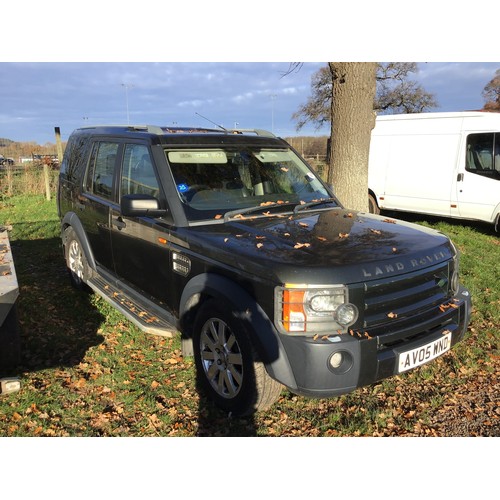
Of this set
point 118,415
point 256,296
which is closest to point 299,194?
point 256,296

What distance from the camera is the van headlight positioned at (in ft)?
8.85

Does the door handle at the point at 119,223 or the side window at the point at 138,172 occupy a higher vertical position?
the side window at the point at 138,172

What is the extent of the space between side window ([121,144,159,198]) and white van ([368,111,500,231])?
8130 millimetres

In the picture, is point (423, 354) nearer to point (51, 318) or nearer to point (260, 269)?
point (260, 269)

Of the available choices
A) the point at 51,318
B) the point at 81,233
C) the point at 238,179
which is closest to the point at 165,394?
the point at 238,179

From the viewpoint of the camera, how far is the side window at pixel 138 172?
12.9ft

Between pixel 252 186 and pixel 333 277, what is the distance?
65.8 inches

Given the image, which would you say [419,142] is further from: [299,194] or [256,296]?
[256,296]

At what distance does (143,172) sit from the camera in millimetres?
4090

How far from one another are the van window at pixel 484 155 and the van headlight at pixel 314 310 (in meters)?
8.35

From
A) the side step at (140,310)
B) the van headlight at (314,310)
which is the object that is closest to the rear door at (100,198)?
the side step at (140,310)

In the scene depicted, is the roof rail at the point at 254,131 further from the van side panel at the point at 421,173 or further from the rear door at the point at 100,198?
the van side panel at the point at 421,173

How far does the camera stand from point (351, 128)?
7.11 meters

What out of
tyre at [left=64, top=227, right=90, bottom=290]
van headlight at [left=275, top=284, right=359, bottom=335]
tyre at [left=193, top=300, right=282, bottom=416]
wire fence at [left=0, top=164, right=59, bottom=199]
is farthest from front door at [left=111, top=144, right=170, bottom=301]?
wire fence at [left=0, top=164, right=59, bottom=199]
